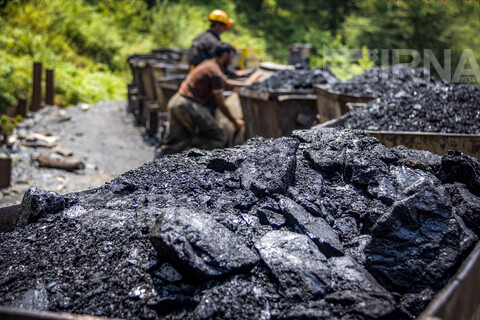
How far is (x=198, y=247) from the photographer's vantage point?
2.35 metres

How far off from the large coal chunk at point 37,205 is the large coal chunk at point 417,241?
76.2 inches

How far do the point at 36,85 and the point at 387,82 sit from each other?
862cm

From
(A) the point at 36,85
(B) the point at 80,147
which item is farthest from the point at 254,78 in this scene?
(A) the point at 36,85

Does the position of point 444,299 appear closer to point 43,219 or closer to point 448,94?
point 43,219

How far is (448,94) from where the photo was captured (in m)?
4.98

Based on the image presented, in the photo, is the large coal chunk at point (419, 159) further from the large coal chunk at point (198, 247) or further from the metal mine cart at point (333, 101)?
the metal mine cart at point (333, 101)

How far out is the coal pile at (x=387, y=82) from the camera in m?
5.76

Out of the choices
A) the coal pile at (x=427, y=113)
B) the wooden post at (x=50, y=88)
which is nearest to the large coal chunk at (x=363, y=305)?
the coal pile at (x=427, y=113)

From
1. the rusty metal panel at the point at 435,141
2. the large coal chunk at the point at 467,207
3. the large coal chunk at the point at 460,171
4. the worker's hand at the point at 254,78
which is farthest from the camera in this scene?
the worker's hand at the point at 254,78

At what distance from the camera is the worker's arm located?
6906 mm

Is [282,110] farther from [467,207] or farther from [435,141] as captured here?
[467,207]

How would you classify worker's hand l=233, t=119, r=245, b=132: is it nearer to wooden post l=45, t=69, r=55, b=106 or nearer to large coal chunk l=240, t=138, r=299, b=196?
large coal chunk l=240, t=138, r=299, b=196

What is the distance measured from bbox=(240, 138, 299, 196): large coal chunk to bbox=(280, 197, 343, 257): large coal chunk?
5.9 inches

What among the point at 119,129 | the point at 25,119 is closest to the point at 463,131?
the point at 119,129
